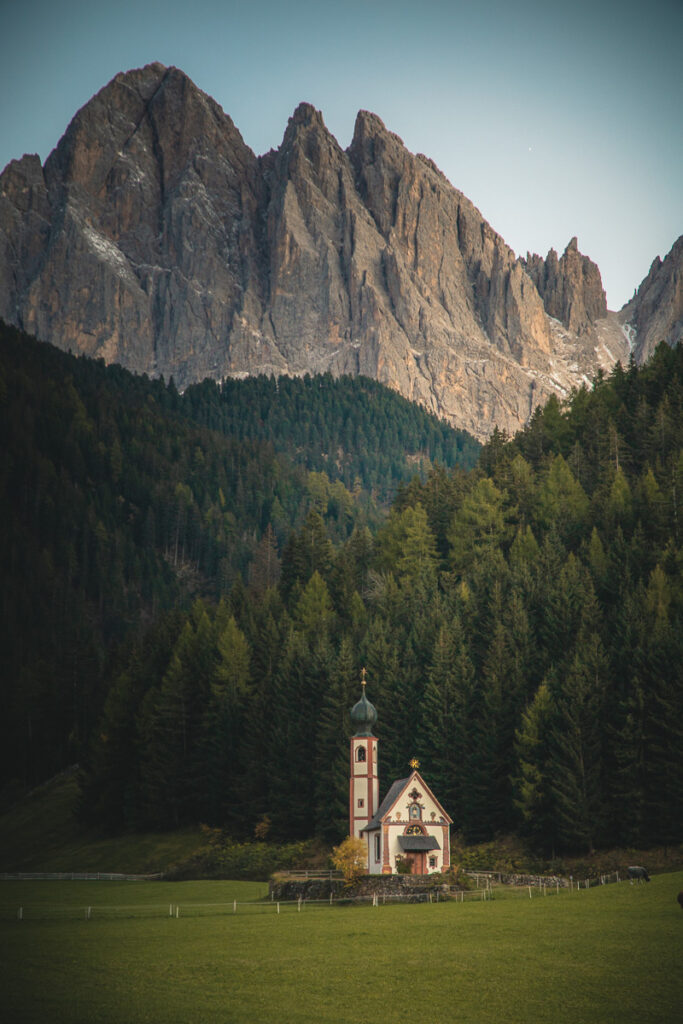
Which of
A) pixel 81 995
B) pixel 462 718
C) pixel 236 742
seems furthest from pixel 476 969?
pixel 236 742

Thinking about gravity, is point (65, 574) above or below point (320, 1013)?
above

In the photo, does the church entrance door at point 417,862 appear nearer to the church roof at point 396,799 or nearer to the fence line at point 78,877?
the church roof at point 396,799

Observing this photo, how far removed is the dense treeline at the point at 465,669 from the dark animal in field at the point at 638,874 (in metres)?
9.14

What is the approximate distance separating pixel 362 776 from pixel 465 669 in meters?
12.2

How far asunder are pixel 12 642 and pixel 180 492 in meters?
48.8

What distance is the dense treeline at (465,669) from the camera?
6638 centimetres

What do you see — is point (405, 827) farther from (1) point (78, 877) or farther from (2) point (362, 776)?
(1) point (78, 877)

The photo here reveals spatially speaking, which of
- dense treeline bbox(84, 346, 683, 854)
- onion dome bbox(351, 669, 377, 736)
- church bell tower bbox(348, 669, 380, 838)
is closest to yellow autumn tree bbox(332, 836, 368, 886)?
church bell tower bbox(348, 669, 380, 838)

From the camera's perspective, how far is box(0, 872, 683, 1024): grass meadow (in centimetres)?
2847

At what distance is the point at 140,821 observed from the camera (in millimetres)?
89750

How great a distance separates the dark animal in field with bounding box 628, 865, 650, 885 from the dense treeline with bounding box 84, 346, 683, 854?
30.0ft

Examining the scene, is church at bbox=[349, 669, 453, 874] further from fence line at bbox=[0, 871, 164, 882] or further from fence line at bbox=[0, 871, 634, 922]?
fence line at bbox=[0, 871, 164, 882]

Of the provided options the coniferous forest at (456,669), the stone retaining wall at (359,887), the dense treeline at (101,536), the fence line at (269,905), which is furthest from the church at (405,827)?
the dense treeline at (101,536)

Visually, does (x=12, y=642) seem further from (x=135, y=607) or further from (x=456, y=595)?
(x=456, y=595)
